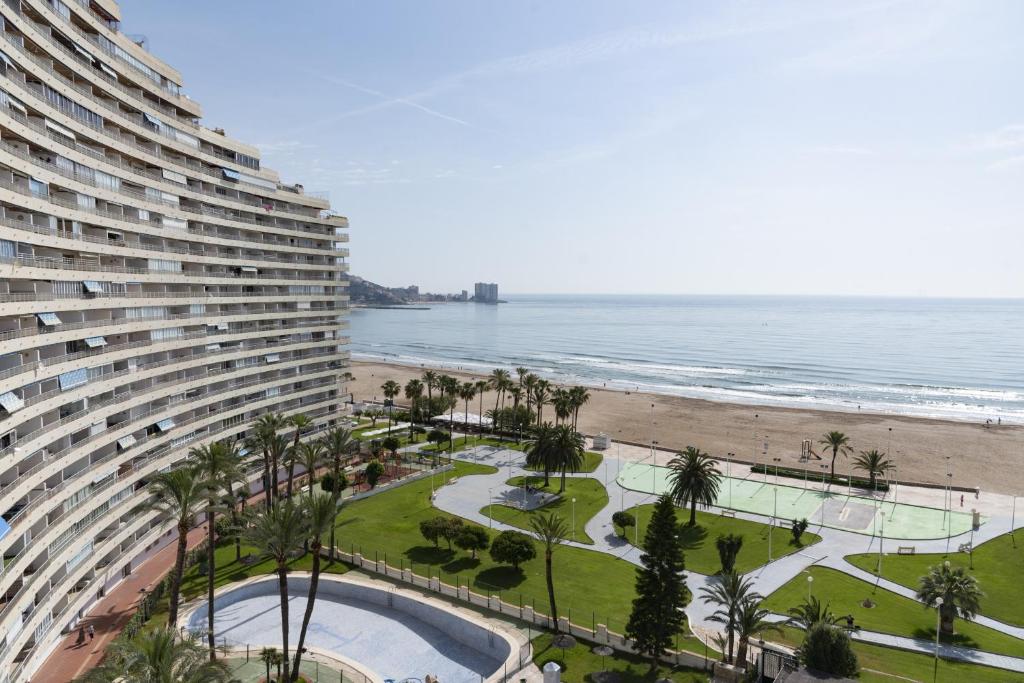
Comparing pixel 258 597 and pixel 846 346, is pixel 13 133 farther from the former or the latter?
pixel 846 346

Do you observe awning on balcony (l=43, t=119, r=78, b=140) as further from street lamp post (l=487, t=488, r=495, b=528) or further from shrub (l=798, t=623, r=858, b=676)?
shrub (l=798, t=623, r=858, b=676)

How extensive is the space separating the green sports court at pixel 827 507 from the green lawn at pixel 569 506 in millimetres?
4174

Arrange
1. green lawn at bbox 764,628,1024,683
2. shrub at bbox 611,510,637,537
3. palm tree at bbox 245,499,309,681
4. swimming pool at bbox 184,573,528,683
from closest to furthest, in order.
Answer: palm tree at bbox 245,499,309,681, green lawn at bbox 764,628,1024,683, swimming pool at bbox 184,573,528,683, shrub at bbox 611,510,637,537

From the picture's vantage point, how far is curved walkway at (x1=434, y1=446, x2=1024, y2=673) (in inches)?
1399

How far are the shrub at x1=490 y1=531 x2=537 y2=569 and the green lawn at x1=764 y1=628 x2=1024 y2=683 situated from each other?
1719cm

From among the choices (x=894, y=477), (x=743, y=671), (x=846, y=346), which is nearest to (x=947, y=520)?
(x=894, y=477)

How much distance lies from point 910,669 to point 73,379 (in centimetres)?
4818

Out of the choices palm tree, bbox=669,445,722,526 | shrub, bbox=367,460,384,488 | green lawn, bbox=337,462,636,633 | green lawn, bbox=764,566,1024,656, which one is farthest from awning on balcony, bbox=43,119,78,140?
green lawn, bbox=764,566,1024,656

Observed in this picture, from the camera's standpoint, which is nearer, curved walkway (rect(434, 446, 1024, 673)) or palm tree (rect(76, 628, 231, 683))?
palm tree (rect(76, 628, 231, 683))

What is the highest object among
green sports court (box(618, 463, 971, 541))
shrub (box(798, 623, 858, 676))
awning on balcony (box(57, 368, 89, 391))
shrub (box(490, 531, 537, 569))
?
awning on balcony (box(57, 368, 89, 391))

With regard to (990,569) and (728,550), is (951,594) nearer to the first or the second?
(728,550)

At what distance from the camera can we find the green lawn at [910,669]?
31.3 meters

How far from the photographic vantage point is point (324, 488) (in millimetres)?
59875

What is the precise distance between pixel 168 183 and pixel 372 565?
113 feet
